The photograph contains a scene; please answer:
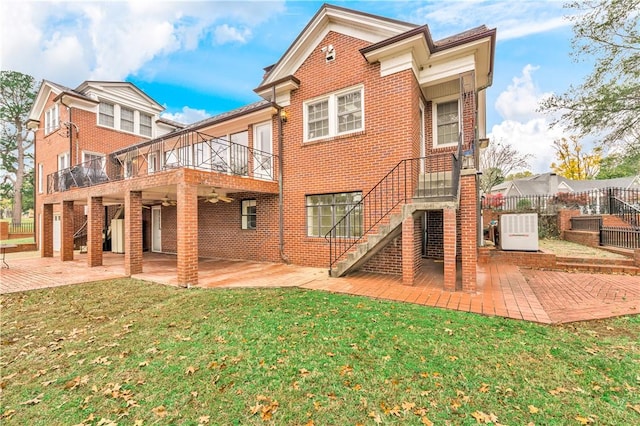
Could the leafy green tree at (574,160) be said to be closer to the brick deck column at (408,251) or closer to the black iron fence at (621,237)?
the black iron fence at (621,237)

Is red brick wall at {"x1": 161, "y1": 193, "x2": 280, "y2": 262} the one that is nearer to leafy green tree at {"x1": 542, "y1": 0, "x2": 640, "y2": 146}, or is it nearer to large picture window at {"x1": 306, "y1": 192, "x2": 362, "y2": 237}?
large picture window at {"x1": 306, "y1": 192, "x2": 362, "y2": 237}

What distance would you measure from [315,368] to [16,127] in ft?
123

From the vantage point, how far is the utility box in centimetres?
1482

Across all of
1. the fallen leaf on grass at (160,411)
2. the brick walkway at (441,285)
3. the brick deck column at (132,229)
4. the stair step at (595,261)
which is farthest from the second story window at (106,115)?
the stair step at (595,261)

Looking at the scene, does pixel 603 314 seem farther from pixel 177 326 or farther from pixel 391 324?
pixel 177 326

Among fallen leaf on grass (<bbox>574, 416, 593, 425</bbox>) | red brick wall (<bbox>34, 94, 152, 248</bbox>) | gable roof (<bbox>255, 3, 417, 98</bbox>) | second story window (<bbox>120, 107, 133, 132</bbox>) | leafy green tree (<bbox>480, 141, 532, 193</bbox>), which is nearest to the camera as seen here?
fallen leaf on grass (<bbox>574, 416, 593, 425</bbox>)

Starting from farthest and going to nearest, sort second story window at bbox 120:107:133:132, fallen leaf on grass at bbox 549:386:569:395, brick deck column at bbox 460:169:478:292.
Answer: second story window at bbox 120:107:133:132, brick deck column at bbox 460:169:478:292, fallen leaf on grass at bbox 549:386:569:395

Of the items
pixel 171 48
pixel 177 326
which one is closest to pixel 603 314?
pixel 177 326

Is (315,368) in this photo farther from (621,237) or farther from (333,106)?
(621,237)

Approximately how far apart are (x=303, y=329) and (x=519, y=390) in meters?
2.69

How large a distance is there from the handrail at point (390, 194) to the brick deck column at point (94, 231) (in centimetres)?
865

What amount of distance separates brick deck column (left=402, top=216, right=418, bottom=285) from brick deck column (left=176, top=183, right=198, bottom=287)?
5.31 metres

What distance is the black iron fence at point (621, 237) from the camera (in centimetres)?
878

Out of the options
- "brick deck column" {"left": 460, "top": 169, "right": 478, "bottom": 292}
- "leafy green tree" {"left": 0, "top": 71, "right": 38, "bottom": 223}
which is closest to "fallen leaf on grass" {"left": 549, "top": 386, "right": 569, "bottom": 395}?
"brick deck column" {"left": 460, "top": 169, "right": 478, "bottom": 292}
